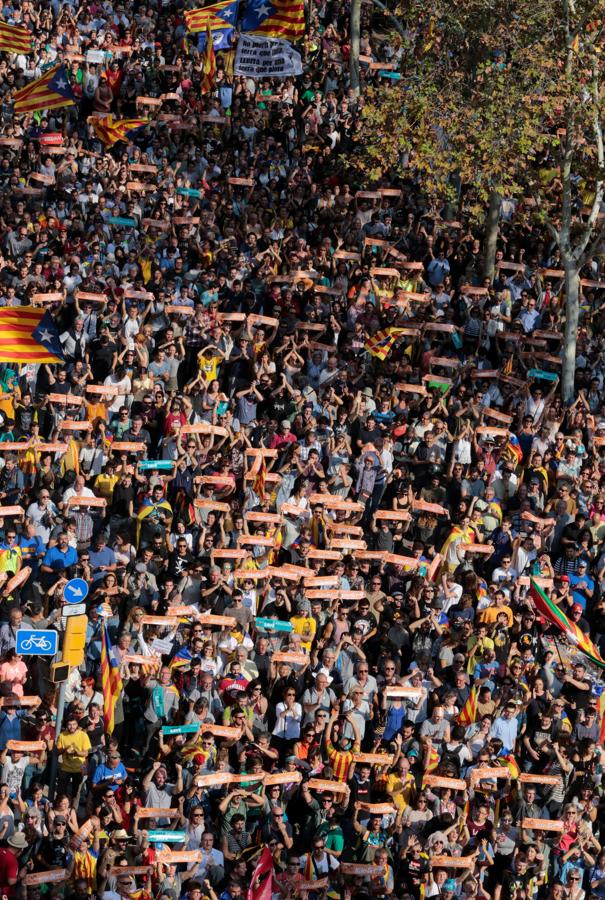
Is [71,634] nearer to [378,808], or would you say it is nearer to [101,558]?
[101,558]

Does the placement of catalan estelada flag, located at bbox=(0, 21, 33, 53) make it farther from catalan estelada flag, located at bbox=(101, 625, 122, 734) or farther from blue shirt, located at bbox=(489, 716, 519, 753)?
blue shirt, located at bbox=(489, 716, 519, 753)

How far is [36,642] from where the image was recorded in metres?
21.4

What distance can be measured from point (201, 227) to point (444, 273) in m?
3.86

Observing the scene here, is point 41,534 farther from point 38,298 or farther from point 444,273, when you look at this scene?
point 444,273

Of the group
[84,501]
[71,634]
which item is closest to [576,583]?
[84,501]

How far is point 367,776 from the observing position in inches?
875

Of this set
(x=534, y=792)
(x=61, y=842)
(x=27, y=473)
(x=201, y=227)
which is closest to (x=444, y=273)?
(x=201, y=227)

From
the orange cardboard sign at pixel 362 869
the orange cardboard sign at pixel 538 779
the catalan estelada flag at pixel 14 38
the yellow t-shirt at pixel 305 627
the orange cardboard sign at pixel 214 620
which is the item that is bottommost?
the orange cardboard sign at pixel 362 869

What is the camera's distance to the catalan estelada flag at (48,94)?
3222 cm

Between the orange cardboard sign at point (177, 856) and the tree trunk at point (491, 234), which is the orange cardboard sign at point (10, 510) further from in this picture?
the tree trunk at point (491, 234)

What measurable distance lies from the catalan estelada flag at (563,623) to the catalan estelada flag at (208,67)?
13.8 metres

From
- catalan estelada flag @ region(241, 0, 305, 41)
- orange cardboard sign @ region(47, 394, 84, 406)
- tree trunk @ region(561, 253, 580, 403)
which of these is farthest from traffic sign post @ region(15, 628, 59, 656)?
catalan estelada flag @ region(241, 0, 305, 41)

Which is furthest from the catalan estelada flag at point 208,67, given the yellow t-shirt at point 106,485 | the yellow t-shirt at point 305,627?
the yellow t-shirt at point 305,627

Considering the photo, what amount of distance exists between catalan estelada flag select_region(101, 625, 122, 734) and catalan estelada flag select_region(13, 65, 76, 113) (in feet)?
40.9
